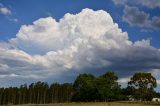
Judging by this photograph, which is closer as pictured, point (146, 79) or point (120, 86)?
point (146, 79)

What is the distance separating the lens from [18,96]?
189375 millimetres

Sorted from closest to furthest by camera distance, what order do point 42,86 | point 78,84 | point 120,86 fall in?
1. point 120,86
2. point 78,84
3. point 42,86

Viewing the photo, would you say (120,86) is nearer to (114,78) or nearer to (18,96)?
(114,78)

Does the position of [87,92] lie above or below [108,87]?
below

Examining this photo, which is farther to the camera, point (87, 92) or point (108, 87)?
point (87, 92)

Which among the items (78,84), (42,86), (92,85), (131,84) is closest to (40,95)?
(42,86)

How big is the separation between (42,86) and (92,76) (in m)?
30.3

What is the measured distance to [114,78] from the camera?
17088 cm

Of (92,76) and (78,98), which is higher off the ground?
(92,76)

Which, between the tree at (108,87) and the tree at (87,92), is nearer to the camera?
the tree at (108,87)

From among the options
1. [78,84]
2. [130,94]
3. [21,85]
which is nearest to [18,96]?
[21,85]

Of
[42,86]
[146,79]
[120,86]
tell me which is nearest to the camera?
[146,79]

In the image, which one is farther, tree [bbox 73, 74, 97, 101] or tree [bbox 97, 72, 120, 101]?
tree [bbox 73, 74, 97, 101]

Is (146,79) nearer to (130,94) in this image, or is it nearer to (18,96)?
(130,94)
